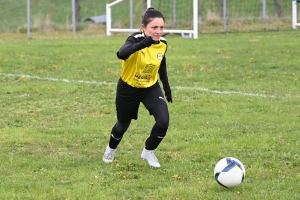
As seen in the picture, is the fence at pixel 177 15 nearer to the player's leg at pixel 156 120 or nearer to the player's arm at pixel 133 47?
the player's leg at pixel 156 120

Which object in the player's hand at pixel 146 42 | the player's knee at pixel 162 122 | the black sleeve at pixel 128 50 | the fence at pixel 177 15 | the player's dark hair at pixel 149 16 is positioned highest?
the fence at pixel 177 15

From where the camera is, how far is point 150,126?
359 inches

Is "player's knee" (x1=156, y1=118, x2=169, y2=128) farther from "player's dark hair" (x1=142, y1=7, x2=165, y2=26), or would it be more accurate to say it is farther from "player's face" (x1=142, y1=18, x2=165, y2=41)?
"player's dark hair" (x1=142, y1=7, x2=165, y2=26)

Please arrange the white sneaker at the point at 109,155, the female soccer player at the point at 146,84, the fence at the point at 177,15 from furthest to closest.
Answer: the fence at the point at 177,15 < the white sneaker at the point at 109,155 < the female soccer player at the point at 146,84

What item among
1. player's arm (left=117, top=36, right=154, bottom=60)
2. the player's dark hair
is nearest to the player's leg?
player's arm (left=117, top=36, right=154, bottom=60)

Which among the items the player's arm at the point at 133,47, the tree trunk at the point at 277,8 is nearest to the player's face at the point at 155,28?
the player's arm at the point at 133,47

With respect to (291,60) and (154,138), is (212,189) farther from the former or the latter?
(291,60)

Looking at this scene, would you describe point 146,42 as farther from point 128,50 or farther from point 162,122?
point 162,122

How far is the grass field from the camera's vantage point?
607cm

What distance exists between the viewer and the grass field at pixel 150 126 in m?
6.07

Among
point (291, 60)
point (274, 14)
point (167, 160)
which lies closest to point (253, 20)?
point (274, 14)

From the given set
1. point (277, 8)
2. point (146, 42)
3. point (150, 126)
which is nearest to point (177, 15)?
point (277, 8)

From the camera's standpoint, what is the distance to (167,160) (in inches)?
282

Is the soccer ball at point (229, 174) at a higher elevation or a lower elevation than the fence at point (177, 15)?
lower
